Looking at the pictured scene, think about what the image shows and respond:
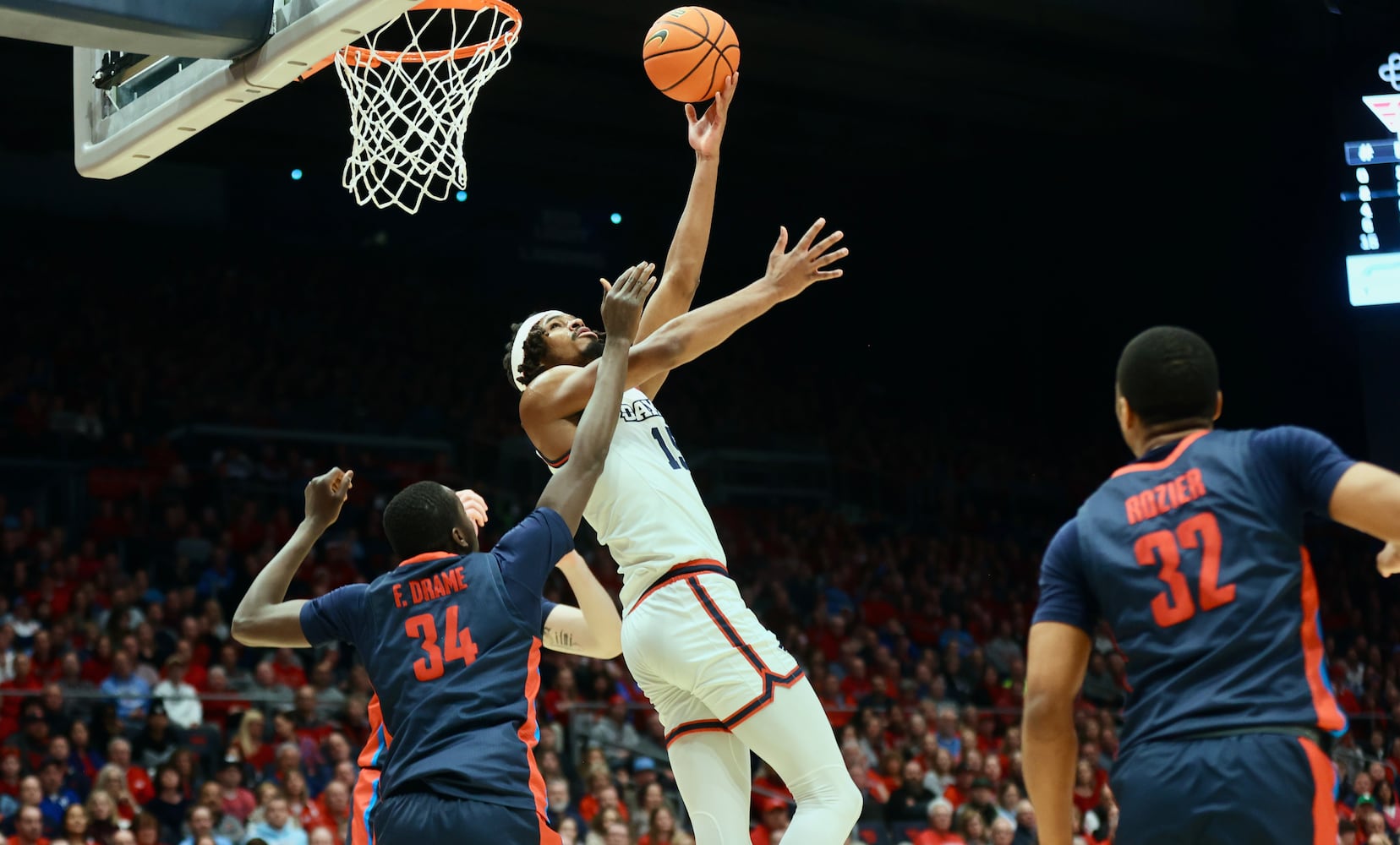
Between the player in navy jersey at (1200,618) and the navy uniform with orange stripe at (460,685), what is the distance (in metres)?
1.29

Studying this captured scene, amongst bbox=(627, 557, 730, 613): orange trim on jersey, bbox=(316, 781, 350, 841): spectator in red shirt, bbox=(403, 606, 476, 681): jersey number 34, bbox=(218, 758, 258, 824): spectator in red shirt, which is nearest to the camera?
bbox=(403, 606, 476, 681): jersey number 34

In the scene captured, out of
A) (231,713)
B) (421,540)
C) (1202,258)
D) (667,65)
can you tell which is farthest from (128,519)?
(1202,258)

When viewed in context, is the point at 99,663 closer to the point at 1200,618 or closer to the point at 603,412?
the point at 603,412

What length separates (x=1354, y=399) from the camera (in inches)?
747

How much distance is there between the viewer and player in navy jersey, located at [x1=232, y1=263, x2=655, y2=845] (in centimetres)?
Result: 353

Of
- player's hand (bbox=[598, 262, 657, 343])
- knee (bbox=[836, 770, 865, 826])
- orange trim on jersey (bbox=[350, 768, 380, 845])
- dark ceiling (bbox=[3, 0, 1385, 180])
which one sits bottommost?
knee (bbox=[836, 770, 865, 826])

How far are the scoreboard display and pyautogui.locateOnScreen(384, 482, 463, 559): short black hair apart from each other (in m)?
9.44

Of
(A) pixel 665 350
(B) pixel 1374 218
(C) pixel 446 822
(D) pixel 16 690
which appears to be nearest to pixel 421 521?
(C) pixel 446 822

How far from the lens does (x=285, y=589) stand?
412 centimetres

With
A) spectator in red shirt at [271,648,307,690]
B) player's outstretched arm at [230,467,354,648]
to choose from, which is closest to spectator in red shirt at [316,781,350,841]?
spectator in red shirt at [271,648,307,690]

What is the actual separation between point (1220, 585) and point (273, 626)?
97.3 inches

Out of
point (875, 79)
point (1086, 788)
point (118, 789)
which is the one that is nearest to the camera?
point (118, 789)

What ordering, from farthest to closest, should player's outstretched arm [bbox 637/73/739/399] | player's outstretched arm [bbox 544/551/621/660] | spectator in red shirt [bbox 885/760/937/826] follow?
1. spectator in red shirt [bbox 885/760/937/826]
2. player's outstretched arm [bbox 637/73/739/399]
3. player's outstretched arm [bbox 544/551/621/660]

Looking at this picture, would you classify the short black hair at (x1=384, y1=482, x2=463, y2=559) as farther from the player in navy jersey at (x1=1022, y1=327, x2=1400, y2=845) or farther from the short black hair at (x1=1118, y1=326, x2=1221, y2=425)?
the short black hair at (x1=1118, y1=326, x2=1221, y2=425)
